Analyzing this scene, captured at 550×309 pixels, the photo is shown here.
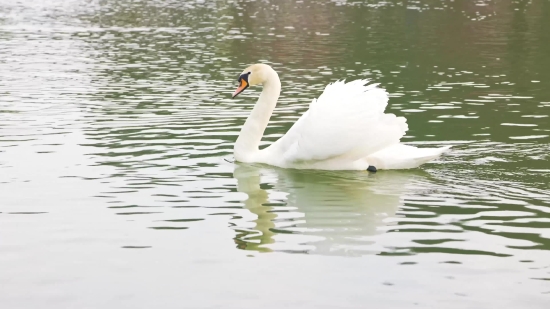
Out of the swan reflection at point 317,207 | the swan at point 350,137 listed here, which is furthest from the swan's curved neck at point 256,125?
the swan at point 350,137

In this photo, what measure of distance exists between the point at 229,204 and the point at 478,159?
3802mm

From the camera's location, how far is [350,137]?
41.3 ft

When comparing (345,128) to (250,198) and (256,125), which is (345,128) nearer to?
(250,198)

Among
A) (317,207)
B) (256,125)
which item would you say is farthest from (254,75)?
(317,207)

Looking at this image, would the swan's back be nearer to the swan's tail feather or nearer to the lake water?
the swan's tail feather

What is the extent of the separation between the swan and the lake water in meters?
0.20

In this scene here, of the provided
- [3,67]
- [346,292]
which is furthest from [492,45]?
[346,292]

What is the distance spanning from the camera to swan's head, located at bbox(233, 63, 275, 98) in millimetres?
14281

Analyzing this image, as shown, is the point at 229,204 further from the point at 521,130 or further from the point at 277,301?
the point at 521,130

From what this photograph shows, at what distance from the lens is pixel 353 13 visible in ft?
159

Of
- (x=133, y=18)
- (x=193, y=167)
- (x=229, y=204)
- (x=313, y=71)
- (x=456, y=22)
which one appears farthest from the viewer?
(x=133, y=18)

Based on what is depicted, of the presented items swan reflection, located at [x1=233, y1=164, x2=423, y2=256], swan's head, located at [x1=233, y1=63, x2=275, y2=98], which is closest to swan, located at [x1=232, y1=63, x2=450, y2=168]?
swan reflection, located at [x1=233, y1=164, x2=423, y2=256]

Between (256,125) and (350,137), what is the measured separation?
195cm

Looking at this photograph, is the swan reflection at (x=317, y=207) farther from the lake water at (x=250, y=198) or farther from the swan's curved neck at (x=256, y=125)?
the swan's curved neck at (x=256, y=125)
